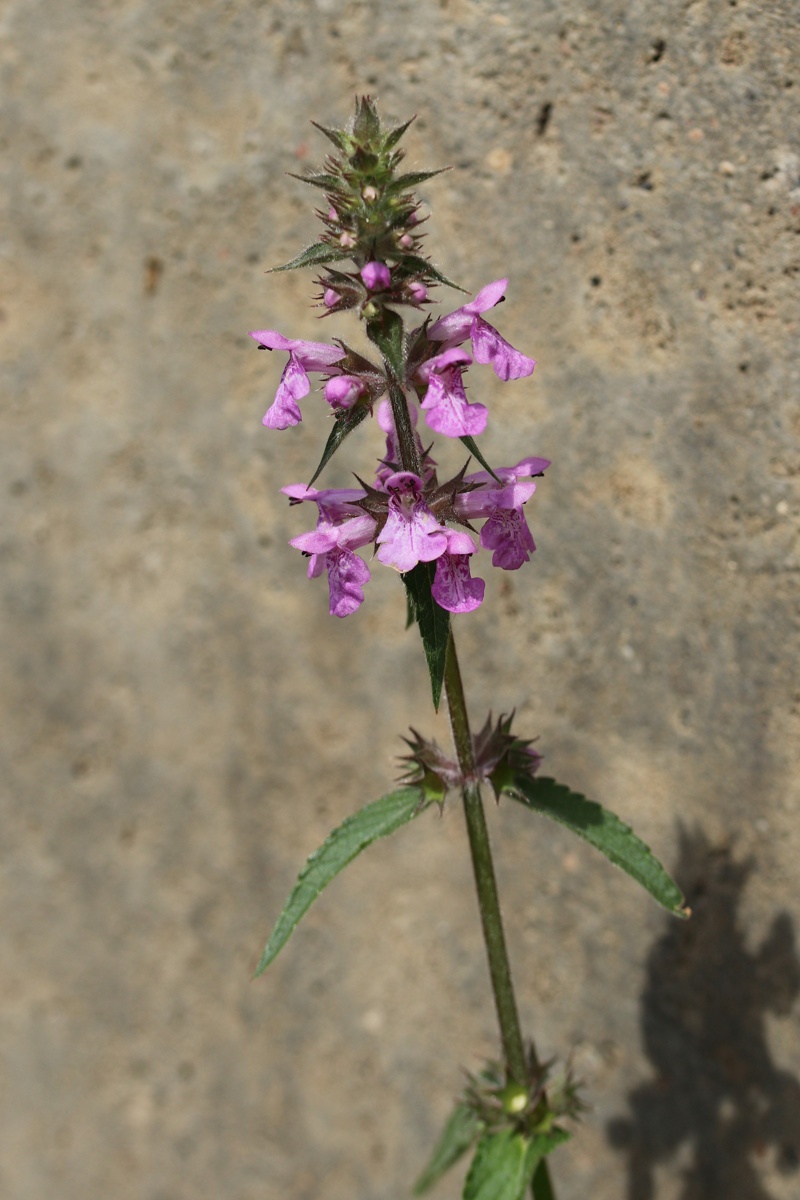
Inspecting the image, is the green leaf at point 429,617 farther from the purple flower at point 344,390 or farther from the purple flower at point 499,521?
the purple flower at point 344,390

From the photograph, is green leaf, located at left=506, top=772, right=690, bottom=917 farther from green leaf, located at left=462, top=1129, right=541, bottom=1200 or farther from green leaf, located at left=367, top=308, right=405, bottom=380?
green leaf, located at left=367, top=308, right=405, bottom=380

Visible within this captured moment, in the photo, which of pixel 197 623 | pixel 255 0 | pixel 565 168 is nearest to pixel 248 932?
pixel 197 623

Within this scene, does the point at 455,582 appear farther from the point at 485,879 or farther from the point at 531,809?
the point at 485,879

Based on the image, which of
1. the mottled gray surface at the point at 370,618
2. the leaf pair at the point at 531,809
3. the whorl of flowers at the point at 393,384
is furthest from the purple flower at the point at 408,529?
the mottled gray surface at the point at 370,618

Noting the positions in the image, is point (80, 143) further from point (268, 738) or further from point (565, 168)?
point (268, 738)

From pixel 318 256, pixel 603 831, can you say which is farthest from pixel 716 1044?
pixel 318 256

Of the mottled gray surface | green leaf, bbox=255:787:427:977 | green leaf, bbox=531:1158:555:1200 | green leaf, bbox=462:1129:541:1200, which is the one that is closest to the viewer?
green leaf, bbox=255:787:427:977

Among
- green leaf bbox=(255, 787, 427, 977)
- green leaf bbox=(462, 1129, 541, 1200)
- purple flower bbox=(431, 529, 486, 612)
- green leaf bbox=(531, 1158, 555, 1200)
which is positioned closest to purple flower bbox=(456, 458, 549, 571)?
purple flower bbox=(431, 529, 486, 612)
